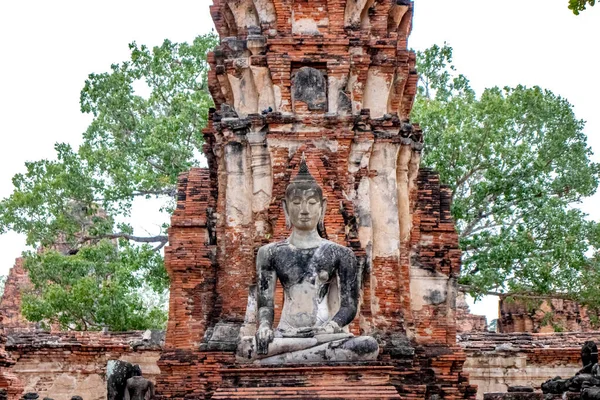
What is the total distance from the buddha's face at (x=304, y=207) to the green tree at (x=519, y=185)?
11.3 m

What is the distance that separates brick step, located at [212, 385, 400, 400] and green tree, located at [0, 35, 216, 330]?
12.0m

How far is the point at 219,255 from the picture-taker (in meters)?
12.6

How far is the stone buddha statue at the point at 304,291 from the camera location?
8.76 metres

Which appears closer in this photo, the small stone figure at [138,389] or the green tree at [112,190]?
the small stone figure at [138,389]

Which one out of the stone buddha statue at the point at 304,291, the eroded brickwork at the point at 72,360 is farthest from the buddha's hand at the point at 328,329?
the eroded brickwork at the point at 72,360

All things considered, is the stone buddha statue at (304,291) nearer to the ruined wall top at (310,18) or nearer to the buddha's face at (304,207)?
the buddha's face at (304,207)

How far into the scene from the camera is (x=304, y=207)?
30.8ft

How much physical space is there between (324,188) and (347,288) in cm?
292

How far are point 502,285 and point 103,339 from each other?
7.83 m

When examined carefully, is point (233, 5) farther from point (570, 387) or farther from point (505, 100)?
point (505, 100)

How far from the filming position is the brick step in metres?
8.23

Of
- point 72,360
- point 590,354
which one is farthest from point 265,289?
point 72,360

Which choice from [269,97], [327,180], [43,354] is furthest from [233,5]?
[43,354]

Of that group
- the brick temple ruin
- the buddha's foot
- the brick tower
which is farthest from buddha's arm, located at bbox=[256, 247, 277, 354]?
the brick tower
